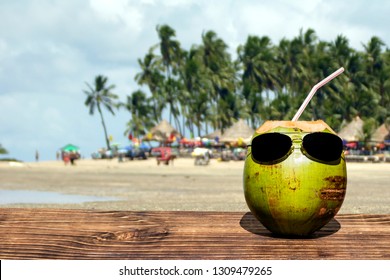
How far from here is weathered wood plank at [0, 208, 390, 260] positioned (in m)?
2.56

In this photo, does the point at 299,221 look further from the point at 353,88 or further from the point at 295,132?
the point at 353,88

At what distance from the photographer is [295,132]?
2.76 meters

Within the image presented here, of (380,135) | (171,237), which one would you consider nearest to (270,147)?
(171,237)

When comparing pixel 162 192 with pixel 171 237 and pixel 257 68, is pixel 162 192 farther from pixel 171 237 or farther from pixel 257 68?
pixel 257 68

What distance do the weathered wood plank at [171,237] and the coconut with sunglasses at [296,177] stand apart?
4.3 inches

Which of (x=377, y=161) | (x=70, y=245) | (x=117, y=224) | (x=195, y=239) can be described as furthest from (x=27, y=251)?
(x=377, y=161)

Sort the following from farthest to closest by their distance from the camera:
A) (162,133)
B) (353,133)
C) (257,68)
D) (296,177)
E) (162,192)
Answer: (257,68), (162,133), (353,133), (162,192), (296,177)

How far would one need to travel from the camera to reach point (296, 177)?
265 cm

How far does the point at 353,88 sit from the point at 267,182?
72.9 metres

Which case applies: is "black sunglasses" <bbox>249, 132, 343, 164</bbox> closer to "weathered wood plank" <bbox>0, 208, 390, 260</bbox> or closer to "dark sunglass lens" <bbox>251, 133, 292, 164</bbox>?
"dark sunglass lens" <bbox>251, 133, 292, 164</bbox>

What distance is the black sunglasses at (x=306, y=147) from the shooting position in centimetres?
270

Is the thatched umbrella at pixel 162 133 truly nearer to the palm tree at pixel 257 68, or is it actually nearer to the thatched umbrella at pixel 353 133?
the palm tree at pixel 257 68

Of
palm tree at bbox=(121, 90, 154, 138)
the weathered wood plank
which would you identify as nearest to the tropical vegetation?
palm tree at bbox=(121, 90, 154, 138)

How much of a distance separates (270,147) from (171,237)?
606mm
